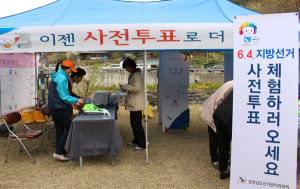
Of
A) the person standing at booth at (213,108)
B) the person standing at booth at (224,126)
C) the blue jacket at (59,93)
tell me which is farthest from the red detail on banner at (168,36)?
the blue jacket at (59,93)

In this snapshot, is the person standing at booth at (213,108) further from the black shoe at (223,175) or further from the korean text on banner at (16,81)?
the korean text on banner at (16,81)

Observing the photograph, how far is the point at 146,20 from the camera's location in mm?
3703

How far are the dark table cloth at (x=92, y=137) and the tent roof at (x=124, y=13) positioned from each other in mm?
1558

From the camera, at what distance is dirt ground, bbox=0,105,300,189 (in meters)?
2.99

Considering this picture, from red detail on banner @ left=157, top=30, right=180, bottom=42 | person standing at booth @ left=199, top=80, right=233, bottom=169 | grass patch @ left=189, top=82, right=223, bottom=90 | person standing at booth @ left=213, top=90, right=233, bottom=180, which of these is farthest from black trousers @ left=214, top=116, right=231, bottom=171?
grass patch @ left=189, top=82, right=223, bottom=90

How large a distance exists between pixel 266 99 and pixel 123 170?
2175 millimetres

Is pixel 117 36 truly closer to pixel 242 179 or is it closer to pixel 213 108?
pixel 213 108

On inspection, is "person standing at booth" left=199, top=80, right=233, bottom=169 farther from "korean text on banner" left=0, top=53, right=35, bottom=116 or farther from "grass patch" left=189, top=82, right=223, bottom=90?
"grass patch" left=189, top=82, right=223, bottom=90

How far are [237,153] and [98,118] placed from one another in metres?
1.99

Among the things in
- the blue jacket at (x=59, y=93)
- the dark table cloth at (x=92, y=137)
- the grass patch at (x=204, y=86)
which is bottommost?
the dark table cloth at (x=92, y=137)

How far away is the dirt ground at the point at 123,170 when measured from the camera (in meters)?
2.99

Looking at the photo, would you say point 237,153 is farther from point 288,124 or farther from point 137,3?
point 137,3

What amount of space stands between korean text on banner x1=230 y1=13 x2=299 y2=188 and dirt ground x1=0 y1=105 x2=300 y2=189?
81 centimetres

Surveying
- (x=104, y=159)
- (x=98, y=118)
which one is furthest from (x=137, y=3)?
(x=104, y=159)
